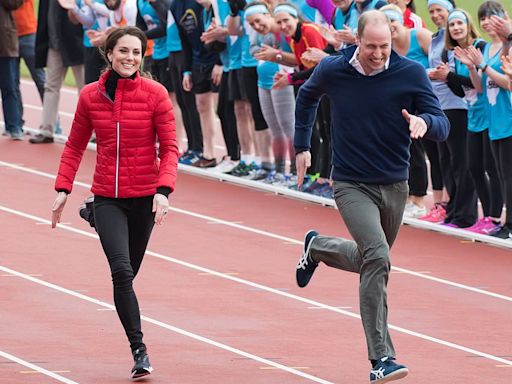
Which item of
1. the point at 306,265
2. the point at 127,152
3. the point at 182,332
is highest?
the point at 127,152

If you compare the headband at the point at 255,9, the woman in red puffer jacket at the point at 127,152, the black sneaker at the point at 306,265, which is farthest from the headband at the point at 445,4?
the woman in red puffer jacket at the point at 127,152

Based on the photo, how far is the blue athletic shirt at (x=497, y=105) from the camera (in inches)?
555

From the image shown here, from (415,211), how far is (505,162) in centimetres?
184

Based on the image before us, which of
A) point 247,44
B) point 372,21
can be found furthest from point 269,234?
point 372,21

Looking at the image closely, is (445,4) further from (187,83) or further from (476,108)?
(187,83)

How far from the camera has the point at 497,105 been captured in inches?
559

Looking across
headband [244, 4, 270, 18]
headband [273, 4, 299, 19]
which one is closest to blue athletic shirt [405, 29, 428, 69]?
headband [273, 4, 299, 19]

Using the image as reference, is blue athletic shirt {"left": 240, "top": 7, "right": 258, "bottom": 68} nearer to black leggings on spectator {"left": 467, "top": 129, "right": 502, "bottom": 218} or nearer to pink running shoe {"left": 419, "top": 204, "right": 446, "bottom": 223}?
pink running shoe {"left": 419, "top": 204, "right": 446, "bottom": 223}

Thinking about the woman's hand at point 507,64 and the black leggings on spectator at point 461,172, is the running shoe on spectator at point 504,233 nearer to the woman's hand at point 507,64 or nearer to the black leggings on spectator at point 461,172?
the black leggings on spectator at point 461,172

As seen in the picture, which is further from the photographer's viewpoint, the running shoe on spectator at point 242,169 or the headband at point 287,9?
the running shoe on spectator at point 242,169

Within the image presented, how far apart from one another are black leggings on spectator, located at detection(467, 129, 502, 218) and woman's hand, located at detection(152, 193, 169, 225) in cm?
622

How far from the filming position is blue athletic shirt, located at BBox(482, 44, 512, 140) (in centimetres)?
1409

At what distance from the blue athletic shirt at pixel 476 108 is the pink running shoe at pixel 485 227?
944mm

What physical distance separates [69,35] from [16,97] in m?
1.18
